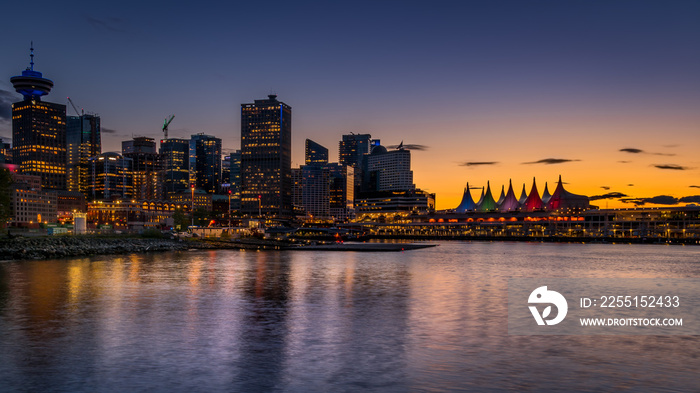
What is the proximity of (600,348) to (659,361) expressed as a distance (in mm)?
2306

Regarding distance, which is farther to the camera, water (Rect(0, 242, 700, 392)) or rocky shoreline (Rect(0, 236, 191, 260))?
rocky shoreline (Rect(0, 236, 191, 260))

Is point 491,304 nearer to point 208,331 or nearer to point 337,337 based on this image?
point 337,337

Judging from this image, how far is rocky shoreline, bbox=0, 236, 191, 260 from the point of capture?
225ft

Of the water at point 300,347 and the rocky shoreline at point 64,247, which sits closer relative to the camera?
the water at point 300,347

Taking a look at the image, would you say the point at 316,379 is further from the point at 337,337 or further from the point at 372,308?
the point at 372,308

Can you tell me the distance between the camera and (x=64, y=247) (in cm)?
7588

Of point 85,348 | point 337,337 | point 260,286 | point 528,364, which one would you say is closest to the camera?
point 528,364

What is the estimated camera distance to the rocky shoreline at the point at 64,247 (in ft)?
225

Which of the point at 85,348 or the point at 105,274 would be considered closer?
the point at 85,348

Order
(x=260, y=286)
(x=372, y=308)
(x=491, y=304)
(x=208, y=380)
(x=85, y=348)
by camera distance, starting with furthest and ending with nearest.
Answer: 1. (x=260, y=286)
2. (x=491, y=304)
3. (x=372, y=308)
4. (x=85, y=348)
5. (x=208, y=380)

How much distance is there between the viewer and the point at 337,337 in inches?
878

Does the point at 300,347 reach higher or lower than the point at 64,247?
lower

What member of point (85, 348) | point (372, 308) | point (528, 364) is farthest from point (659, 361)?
point (85, 348)

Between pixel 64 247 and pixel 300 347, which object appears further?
pixel 64 247
